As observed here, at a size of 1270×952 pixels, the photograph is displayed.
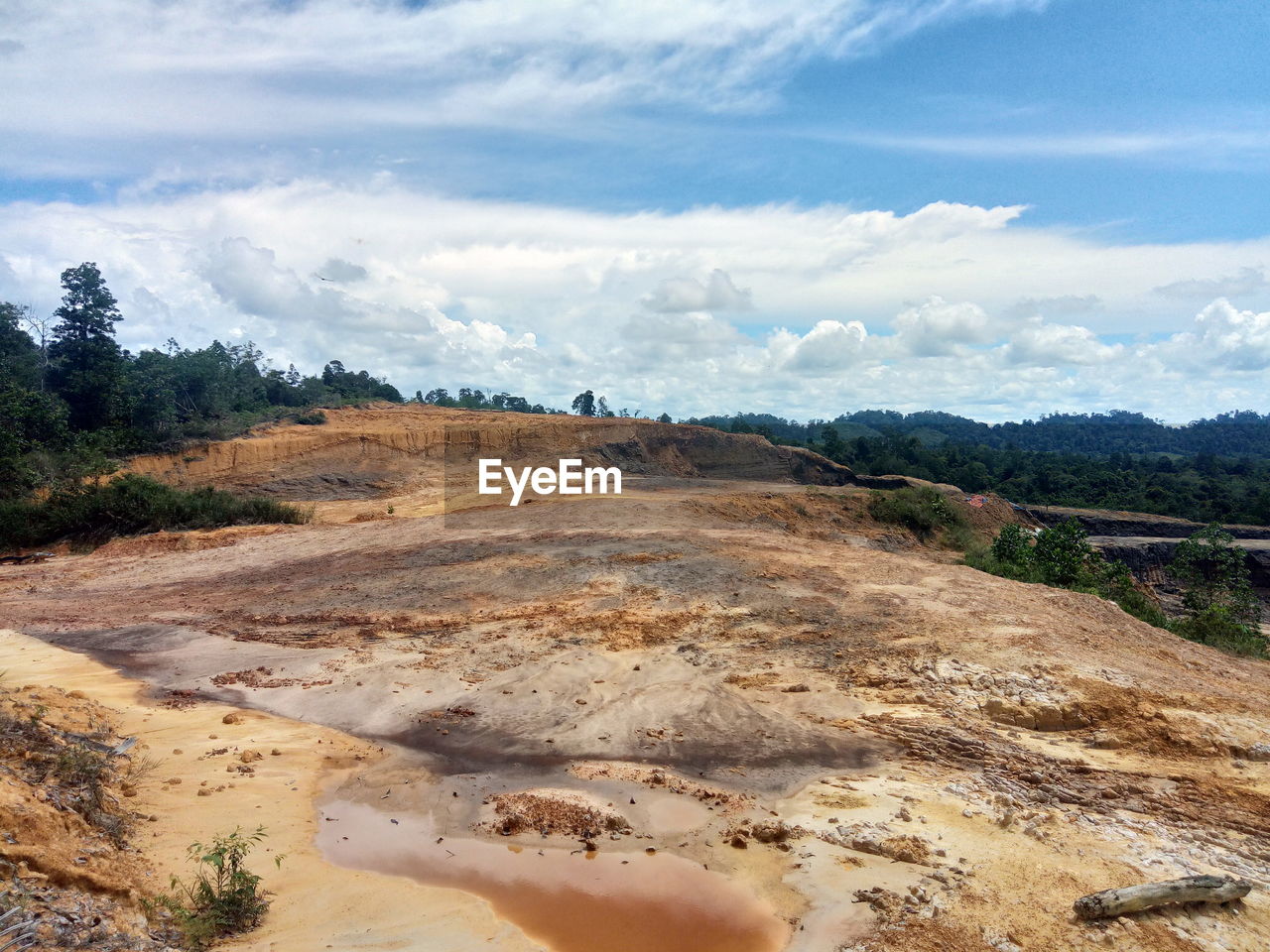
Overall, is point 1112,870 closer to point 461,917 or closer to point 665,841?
point 665,841

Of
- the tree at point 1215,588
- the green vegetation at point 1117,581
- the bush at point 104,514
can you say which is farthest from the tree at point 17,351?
the tree at point 1215,588

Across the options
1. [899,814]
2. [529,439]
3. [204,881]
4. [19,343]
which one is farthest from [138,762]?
[19,343]

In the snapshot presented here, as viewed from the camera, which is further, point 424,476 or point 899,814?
point 424,476

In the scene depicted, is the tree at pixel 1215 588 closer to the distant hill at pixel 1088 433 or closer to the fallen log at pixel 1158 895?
the fallen log at pixel 1158 895

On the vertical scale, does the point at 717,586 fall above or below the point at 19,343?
below

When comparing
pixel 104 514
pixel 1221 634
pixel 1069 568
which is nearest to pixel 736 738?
pixel 1221 634

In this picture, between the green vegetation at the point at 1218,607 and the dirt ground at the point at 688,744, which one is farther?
the green vegetation at the point at 1218,607
